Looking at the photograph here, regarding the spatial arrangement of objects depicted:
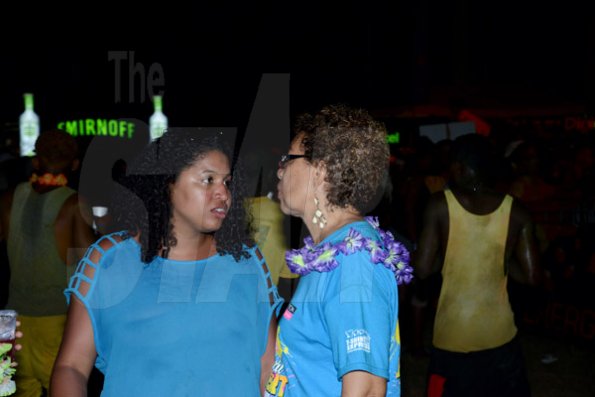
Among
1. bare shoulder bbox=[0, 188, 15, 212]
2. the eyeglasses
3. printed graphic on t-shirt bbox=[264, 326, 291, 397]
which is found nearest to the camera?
printed graphic on t-shirt bbox=[264, 326, 291, 397]

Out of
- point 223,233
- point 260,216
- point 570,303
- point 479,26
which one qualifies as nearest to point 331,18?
point 479,26

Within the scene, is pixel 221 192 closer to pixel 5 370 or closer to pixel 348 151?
pixel 348 151

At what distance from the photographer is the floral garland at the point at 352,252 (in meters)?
2.12

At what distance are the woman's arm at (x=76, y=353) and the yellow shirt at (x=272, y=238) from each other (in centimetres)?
Result: 228

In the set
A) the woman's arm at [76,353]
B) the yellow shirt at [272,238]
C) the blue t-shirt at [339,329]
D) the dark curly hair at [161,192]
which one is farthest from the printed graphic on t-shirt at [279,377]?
the yellow shirt at [272,238]

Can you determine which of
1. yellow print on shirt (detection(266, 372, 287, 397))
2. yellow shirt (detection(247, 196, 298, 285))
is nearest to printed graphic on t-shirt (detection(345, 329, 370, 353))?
yellow print on shirt (detection(266, 372, 287, 397))

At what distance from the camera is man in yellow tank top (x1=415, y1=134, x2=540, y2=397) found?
4.14 meters

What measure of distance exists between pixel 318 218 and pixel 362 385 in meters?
0.62

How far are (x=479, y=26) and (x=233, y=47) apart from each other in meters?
9.44

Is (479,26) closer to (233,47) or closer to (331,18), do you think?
(331,18)

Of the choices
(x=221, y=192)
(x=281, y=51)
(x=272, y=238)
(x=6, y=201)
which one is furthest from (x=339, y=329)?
(x=281, y=51)

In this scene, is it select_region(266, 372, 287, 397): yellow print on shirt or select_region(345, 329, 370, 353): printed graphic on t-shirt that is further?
select_region(266, 372, 287, 397): yellow print on shirt

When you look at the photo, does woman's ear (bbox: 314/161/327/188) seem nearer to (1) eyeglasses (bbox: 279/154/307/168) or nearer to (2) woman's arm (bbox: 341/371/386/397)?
(1) eyeglasses (bbox: 279/154/307/168)

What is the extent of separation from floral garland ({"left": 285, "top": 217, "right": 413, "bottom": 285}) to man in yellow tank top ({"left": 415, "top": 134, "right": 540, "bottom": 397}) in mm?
2004
